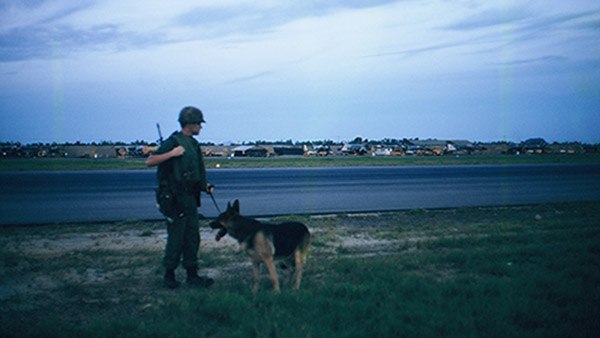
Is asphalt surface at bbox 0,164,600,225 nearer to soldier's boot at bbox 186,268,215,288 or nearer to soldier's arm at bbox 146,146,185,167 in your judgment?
soldier's boot at bbox 186,268,215,288

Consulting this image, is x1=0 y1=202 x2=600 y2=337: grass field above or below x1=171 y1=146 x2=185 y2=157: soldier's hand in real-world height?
below

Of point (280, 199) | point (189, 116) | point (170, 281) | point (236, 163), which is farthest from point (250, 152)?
point (170, 281)

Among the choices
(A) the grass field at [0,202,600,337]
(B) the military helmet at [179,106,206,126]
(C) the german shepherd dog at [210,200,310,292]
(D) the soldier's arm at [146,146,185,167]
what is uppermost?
A: (B) the military helmet at [179,106,206,126]

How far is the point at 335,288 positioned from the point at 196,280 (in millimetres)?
1903

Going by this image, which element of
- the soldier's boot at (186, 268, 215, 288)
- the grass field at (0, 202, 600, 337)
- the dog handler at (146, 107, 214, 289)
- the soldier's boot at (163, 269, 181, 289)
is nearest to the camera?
the grass field at (0, 202, 600, 337)

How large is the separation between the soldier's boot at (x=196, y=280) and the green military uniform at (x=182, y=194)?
2.8 inches

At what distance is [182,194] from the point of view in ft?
19.3

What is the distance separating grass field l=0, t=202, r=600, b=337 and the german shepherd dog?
35 cm

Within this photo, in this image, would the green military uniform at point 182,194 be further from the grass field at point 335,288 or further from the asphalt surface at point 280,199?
the asphalt surface at point 280,199

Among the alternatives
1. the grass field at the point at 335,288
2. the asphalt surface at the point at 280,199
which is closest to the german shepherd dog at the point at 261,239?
the grass field at the point at 335,288

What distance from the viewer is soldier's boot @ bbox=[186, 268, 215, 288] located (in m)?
6.04

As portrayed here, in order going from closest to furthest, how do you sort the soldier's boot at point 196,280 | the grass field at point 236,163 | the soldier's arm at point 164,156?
the soldier's arm at point 164,156
the soldier's boot at point 196,280
the grass field at point 236,163

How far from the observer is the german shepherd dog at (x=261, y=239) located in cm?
548

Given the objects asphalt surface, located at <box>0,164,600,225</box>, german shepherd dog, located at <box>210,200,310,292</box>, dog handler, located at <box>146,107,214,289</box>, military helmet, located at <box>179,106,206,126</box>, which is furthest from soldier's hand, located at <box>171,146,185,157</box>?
asphalt surface, located at <box>0,164,600,225</box>
